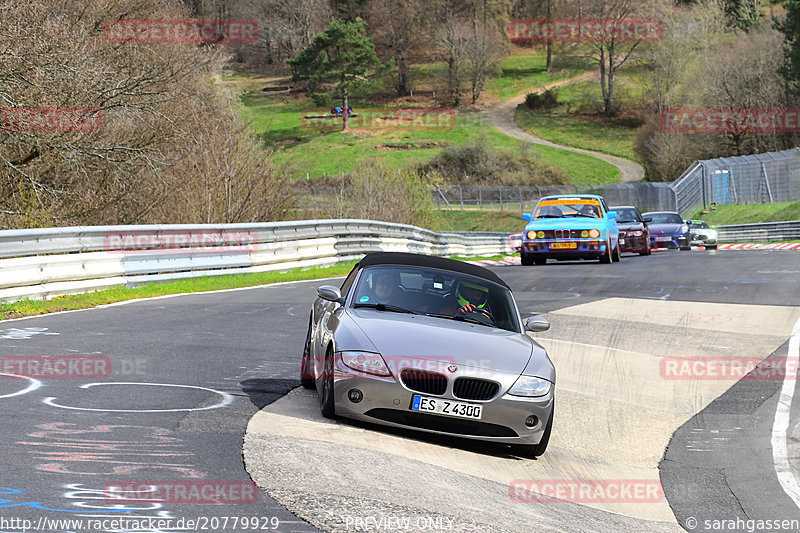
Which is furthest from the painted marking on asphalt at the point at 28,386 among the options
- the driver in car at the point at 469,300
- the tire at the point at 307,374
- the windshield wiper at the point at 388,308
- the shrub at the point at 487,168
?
the shrub at the point at 487,168

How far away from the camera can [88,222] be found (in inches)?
933

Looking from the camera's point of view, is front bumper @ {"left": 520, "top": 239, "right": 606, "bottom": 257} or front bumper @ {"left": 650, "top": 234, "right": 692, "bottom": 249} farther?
front bumper @ {"left": 650, "top": 234, "right": 692, "bottom": 249}

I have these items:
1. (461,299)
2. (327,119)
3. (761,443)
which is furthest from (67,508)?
(327,119)

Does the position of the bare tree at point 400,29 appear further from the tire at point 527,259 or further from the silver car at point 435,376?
the silver car at point 435,376

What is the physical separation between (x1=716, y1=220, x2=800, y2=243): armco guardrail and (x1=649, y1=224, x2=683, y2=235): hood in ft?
31.1

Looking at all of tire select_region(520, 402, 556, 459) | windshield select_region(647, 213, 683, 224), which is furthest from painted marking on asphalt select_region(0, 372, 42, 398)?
windshield select_region(647, 213, 683, 224)

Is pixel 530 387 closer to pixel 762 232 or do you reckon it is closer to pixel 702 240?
pixel 702 240

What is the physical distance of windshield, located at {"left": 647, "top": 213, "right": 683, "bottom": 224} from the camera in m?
38.0

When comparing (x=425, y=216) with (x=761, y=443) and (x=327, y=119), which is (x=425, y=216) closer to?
(x=761, y=443)

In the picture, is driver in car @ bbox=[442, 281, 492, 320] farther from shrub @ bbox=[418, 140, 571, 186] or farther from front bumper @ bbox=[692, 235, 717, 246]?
shrub @ bbox=[418, 140, 571, 186]

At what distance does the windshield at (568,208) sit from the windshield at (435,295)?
17.9 metres

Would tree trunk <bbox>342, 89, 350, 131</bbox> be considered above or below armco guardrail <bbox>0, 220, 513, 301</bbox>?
below

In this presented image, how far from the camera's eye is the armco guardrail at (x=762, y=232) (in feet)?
146

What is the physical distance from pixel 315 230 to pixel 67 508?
20152 mm
